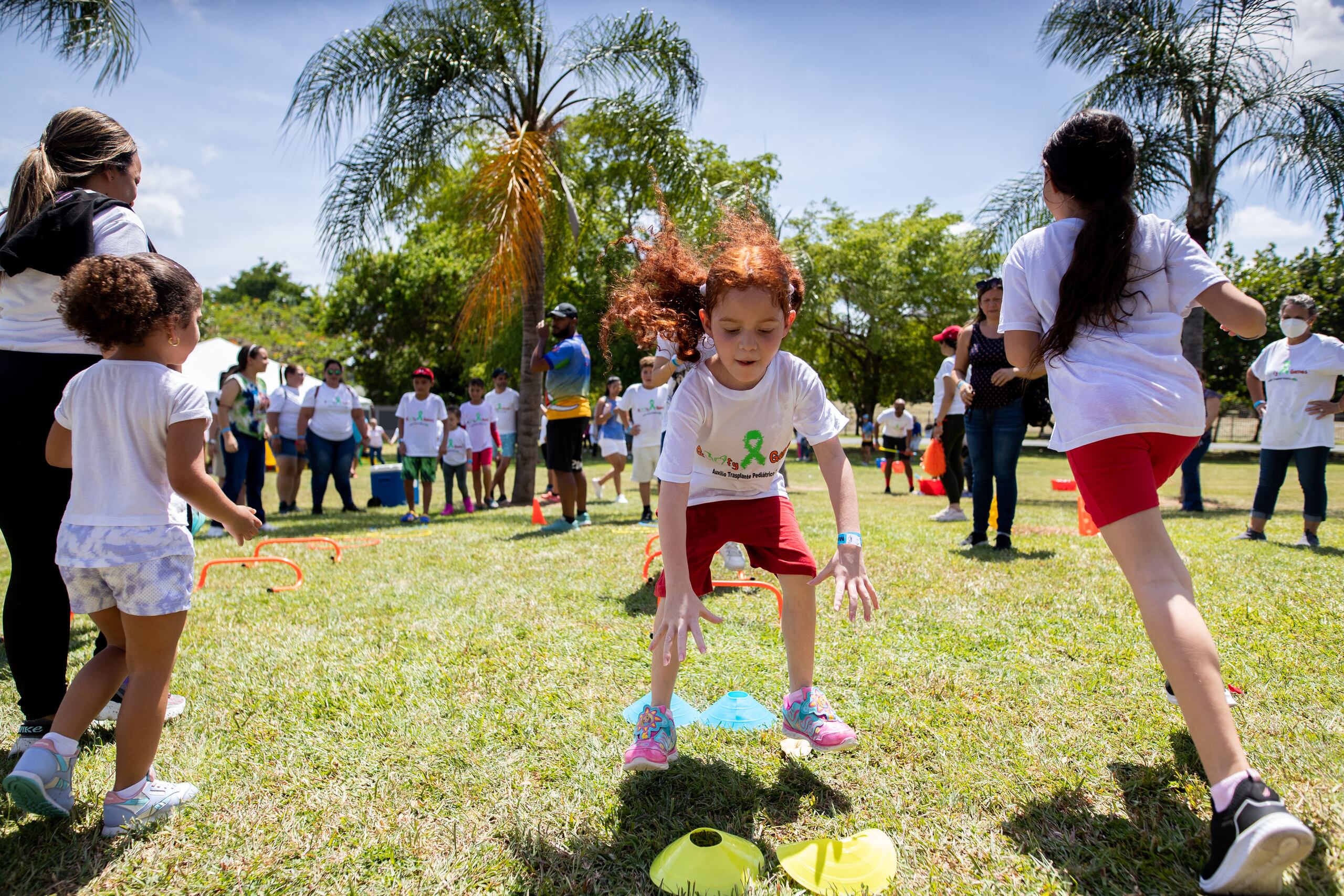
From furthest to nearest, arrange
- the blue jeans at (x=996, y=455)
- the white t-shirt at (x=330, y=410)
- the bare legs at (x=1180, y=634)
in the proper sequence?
the white t-shirt at (x=330, y=410)
the blue jeans at (x=996, y=455)
the bare legs at (x=1180, y=634)

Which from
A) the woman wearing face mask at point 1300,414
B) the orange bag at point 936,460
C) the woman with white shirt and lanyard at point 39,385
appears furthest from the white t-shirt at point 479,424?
the woman wearing face mask at point 1300,414

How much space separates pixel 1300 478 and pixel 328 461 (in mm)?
10890

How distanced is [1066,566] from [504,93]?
9776 millimetres

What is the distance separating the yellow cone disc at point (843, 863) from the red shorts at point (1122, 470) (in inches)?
43.2

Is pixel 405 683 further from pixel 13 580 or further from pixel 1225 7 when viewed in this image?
pixel 1225 7

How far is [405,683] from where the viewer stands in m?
3.45

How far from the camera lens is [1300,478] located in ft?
21.6

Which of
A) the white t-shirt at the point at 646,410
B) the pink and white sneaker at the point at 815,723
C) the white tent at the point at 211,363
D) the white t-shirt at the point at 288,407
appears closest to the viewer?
the pink and white sneaker at the point at 815,723

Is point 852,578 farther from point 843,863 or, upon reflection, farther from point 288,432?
point 288,432

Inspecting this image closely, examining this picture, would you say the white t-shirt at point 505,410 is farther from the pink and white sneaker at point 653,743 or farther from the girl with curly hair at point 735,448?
the pink and white sneaker at point 653,743

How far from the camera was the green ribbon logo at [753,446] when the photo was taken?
275cm

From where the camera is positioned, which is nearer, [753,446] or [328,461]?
[753,446]

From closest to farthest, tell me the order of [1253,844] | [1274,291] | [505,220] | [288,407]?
[1253,844], [505,220], [288,407], [1274,291]

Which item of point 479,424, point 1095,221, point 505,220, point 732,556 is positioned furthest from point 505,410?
point 1095,221
